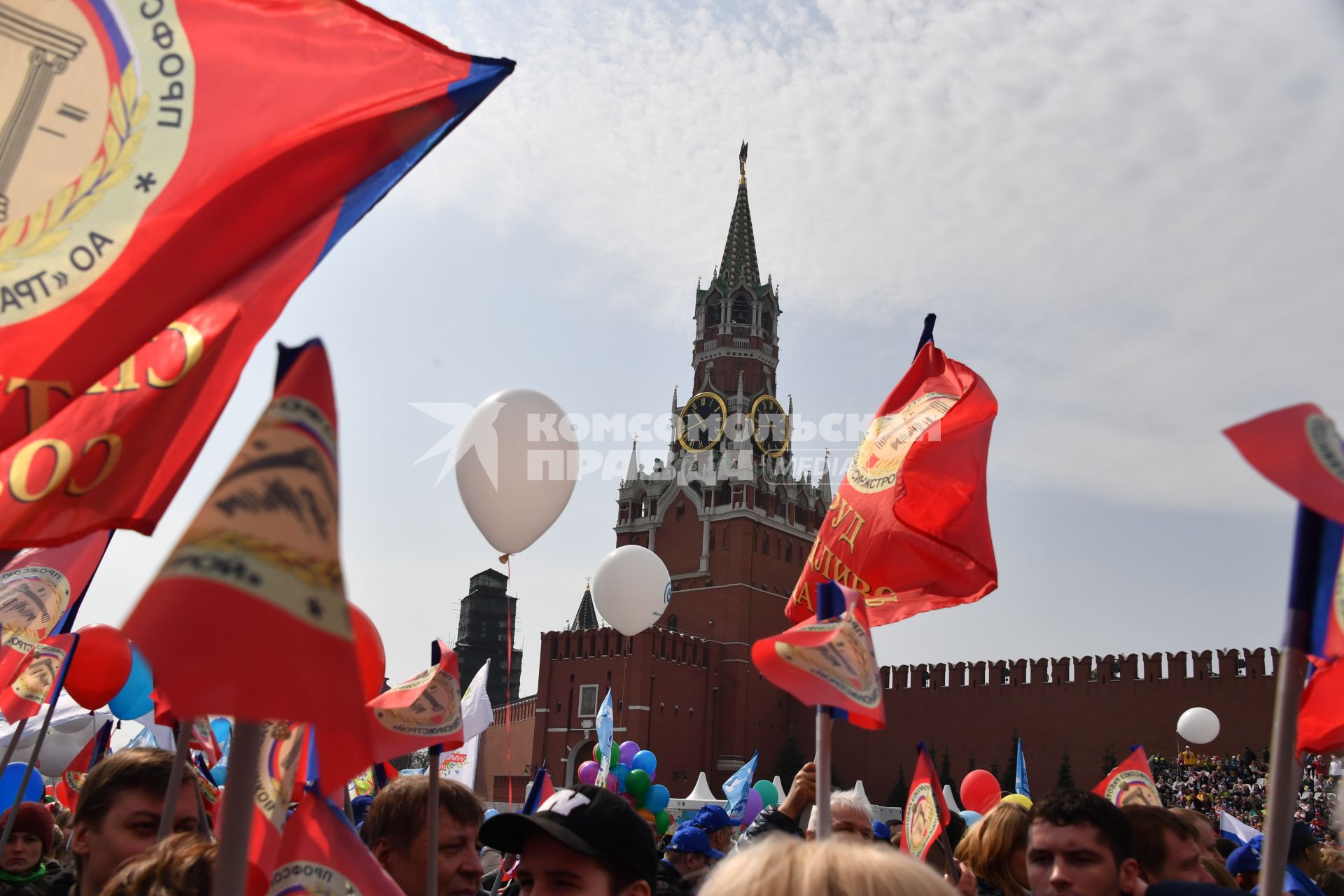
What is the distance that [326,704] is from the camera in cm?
145

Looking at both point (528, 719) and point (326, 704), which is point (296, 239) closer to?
Result: point (326, 704)

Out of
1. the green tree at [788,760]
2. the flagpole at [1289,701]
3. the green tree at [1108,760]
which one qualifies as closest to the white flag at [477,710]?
the flagpole at [1289,701]

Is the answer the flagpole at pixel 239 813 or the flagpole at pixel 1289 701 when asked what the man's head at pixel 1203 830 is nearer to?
the flagpole at pixel 1289 701

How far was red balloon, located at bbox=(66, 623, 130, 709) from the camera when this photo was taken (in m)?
5.50

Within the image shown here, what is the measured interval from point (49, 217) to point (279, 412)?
1761 millimetres

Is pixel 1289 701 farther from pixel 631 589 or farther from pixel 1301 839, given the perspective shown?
pixel 631 589

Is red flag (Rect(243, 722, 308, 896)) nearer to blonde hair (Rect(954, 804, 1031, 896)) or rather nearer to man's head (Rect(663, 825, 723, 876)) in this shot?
blonde hair (Rect(954, 804, 1031, 896))

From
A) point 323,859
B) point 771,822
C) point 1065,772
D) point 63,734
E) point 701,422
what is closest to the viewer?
point 323,859

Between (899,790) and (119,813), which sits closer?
(119,813)

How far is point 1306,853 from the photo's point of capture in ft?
13.4

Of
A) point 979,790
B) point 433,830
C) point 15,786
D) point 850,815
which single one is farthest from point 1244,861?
point 15,786

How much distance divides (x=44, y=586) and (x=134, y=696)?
9.52ft

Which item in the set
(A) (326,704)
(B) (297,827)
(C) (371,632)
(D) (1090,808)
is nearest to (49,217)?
(C) (371,632)

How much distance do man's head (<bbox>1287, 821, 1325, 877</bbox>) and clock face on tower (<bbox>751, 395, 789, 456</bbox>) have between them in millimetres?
39074
